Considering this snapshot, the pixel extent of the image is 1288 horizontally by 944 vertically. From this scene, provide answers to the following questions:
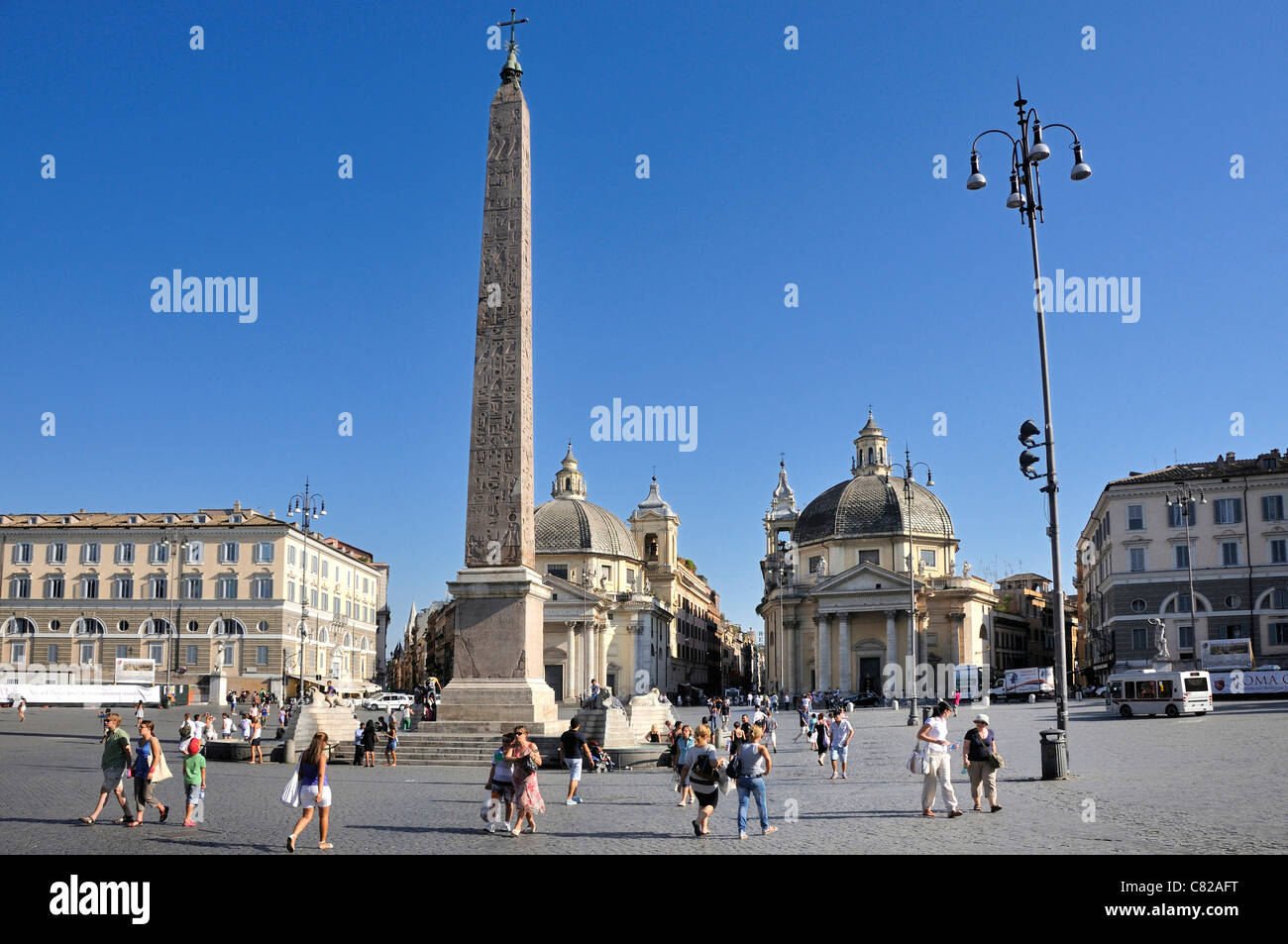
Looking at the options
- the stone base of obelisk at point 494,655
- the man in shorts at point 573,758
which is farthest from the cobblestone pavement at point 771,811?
the stone base of obelisk at point 494,655

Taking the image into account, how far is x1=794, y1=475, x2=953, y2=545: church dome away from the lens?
247ft

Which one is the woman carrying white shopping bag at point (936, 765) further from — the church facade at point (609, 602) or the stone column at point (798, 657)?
the stone column at point (798, 657)

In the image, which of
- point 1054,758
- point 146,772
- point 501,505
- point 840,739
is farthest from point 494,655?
point 1054,758

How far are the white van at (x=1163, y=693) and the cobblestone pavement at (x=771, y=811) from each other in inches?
531

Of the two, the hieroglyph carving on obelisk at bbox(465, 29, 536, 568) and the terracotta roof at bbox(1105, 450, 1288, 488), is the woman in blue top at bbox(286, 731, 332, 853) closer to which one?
the hieroglyph carving on obelisk at bbox(465, 29, 536, 568)

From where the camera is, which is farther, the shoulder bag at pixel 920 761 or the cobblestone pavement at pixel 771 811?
the shoulder bag at pixel 920 761

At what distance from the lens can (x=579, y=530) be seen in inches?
3167

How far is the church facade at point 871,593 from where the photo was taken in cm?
7112

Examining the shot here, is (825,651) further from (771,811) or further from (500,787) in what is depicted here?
(500,787)

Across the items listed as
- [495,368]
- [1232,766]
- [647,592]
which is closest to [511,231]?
[495,368]

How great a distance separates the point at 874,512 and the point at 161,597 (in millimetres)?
43678

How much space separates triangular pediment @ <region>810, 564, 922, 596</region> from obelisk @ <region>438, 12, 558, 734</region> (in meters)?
50.6

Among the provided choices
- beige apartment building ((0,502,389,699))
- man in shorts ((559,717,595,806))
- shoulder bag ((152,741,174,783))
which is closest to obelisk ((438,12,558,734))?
man in shorts ((559,717,595,806))
